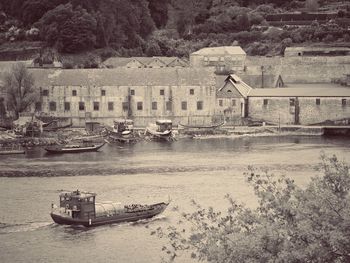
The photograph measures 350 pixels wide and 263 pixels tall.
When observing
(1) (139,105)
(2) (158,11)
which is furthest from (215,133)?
(2) (158,11)

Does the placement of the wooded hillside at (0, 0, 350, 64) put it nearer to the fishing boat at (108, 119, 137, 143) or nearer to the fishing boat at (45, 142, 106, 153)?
the fishing boat at (108, 119, 137, 143)

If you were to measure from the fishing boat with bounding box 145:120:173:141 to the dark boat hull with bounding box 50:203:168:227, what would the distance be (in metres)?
24.3

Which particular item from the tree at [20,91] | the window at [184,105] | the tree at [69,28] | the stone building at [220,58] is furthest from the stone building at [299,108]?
the tree at [69,28]

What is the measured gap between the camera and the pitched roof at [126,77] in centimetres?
7281

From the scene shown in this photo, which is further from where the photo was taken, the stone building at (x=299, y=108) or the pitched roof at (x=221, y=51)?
the pitched roof at (x=221, y=51)

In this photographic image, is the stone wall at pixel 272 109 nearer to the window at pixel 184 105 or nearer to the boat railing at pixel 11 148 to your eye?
the window at pixel 184 105

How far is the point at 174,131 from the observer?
229 ft

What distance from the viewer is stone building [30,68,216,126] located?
238ft

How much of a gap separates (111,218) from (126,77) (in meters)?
32.1

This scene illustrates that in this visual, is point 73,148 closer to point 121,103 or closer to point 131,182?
point 121,103

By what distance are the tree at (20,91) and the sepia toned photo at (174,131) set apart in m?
0.15

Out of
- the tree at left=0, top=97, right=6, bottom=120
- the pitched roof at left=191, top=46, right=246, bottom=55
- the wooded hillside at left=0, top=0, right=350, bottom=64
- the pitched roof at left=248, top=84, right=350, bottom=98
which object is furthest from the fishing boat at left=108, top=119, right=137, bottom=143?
the pitched roof at left=191, top=46, right=246, bottom=55

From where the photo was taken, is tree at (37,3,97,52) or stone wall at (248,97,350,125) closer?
stone wall at (248,97,350,125)

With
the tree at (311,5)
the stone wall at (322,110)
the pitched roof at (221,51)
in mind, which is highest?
the tree at (311,5)
